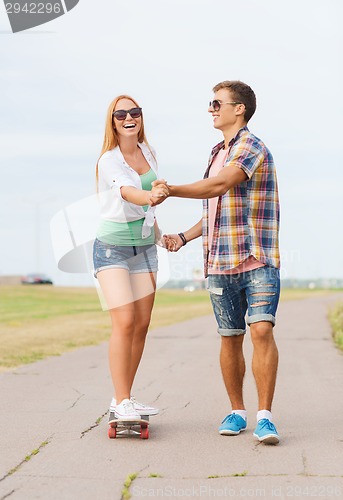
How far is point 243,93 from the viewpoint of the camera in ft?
21.4

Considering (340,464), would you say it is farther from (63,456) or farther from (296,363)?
(296,363)

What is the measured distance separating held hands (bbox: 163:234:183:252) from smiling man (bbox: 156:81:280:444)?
0.33 m

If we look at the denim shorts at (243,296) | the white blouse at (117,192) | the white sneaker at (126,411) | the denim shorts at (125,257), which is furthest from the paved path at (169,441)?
the white blouse at (117,192)

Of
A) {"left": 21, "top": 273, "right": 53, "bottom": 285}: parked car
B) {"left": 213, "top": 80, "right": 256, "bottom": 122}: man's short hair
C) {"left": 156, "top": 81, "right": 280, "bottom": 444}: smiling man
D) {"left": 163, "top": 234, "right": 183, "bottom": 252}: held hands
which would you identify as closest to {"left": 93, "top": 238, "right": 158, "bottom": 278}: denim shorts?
{"left": 163, "top": 234, "right": 183, "bottom": 252}: held hands

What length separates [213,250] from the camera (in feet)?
21.2

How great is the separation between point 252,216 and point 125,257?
0.94m

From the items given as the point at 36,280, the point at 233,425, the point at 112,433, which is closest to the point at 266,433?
the point at 233,425

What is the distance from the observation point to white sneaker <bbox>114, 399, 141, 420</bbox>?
21.0ft

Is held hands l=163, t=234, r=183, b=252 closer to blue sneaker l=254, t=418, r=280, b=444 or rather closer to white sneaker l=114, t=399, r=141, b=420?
white sneaker l=114, t=399, r=141, b=420

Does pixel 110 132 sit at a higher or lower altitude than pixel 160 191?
higher

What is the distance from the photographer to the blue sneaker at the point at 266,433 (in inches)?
241

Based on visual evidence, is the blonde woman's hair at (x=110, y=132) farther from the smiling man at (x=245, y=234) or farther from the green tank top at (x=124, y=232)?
the smiling man at (x=245, y=234)

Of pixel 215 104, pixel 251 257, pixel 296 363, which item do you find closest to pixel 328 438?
pixel 251 257

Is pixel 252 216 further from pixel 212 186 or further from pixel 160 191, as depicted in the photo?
pixel 160 191
